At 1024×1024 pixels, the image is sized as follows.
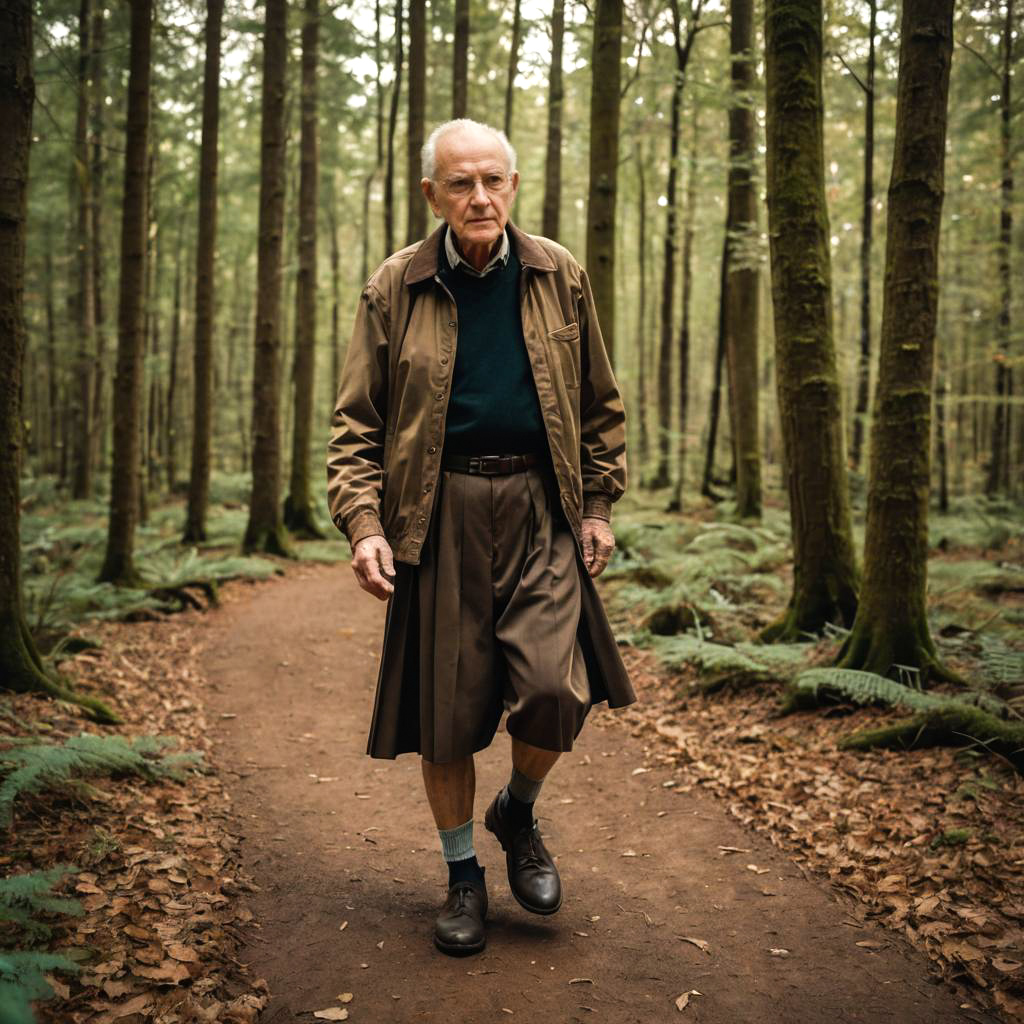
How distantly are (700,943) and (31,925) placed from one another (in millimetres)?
2258

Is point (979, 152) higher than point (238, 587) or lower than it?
higher

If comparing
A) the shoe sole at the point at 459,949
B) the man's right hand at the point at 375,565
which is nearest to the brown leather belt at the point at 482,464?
the man's right hand at the point at 375,565

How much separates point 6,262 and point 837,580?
231 inches

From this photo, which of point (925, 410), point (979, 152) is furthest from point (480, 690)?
point (979, 152)

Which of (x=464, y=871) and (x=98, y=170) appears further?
(x=98, y=170)

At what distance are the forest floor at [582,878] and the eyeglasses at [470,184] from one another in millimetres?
2692

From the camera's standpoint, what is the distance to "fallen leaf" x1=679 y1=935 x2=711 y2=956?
9.91 feet

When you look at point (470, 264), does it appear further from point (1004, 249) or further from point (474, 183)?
point (1004, 249)

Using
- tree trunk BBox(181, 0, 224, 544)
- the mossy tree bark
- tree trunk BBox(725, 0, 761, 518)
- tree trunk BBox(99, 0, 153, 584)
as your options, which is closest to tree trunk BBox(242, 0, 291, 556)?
tree trunk BBox(181, 0, 224, 544)

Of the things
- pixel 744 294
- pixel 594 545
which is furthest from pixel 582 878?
pixel 744 294

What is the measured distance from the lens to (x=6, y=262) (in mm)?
4852

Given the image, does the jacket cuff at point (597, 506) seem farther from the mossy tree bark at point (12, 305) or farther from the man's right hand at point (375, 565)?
the mossy tree bark at point (12, 305)

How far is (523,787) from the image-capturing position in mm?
3234

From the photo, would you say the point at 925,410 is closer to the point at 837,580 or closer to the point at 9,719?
the point at 837,580
